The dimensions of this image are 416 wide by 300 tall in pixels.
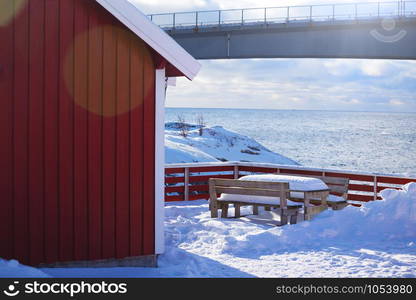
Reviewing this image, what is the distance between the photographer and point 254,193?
11.3 metres

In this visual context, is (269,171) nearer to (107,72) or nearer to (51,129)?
(107,72)

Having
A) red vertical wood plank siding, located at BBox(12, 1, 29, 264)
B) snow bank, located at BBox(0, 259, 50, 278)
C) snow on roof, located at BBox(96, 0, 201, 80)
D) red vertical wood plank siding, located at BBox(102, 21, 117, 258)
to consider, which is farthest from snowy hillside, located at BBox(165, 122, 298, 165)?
snow bank, located at BBox(0, 259, 50, 278)

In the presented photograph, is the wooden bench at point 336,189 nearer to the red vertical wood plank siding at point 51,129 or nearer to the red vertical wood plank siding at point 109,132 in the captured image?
the red vertical wood plank siding at point 109,132

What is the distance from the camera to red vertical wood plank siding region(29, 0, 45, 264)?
7109mm

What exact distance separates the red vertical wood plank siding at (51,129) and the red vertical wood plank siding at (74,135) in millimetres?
12

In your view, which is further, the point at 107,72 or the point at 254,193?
the point at 254,193

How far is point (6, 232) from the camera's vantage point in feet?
23.0

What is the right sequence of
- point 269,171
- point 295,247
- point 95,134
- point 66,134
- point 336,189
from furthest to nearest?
point 269,171
point 336,189
point 295,247
point 95,134
point 66,134

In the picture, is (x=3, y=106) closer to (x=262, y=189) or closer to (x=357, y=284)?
(x=357, y=284)

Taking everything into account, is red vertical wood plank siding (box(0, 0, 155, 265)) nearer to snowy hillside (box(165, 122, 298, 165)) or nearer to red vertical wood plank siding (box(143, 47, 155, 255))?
red vertical wood plank siding (box(143, 47, 155, 255))

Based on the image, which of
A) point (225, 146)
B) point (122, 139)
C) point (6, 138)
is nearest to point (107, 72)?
point (122, 139)

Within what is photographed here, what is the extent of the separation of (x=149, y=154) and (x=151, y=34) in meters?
1.61

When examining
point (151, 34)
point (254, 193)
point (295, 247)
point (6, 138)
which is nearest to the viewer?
point (6, 138)

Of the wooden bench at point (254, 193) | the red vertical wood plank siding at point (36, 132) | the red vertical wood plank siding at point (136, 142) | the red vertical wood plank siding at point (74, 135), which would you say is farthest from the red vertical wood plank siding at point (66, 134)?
the wooden bench at point (254, 193)
